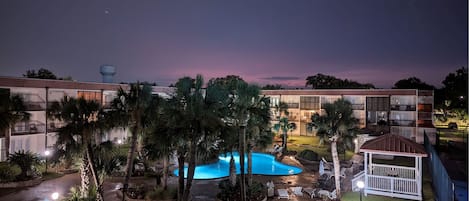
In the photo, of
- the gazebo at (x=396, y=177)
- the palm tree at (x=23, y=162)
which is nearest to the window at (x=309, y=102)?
the gazebo at (x=396, y=177)

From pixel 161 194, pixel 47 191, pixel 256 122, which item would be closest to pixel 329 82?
pixel 256 122

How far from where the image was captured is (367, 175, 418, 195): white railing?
15734mm

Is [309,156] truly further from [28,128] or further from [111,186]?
[28,128]

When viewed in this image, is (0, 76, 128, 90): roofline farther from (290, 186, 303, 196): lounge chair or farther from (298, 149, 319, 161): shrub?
(298, 149, 319, 161): shrub

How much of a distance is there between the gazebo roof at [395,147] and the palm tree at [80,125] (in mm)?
13001

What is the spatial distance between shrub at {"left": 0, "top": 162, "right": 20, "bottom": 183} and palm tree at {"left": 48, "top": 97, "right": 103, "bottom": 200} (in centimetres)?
775

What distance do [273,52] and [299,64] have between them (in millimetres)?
9082

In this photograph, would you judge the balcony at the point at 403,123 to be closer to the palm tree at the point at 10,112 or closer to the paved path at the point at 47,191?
the paved path at the point at 47,191

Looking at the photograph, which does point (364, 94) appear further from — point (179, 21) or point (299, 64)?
point (179, 21)

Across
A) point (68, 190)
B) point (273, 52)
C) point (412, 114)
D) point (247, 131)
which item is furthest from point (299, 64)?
point (68, 190)

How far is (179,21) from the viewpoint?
2594 centimetres

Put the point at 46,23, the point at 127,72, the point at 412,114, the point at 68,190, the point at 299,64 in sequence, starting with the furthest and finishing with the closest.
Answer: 1. the point at 299,64
2. the point at 127,72
3. the point at 412,114
4. the point at 46,23
5. the point at 68,190

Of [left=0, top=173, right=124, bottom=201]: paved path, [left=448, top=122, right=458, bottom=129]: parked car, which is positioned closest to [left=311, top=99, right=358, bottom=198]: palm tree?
[left=0, top=173, right=124, bottom=201]: paved path

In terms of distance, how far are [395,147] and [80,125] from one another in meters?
14.6
